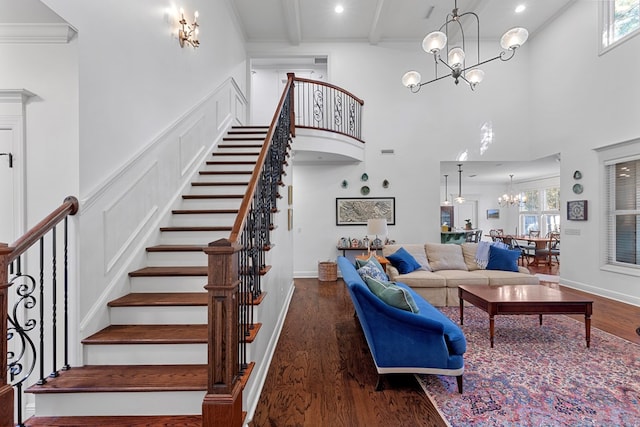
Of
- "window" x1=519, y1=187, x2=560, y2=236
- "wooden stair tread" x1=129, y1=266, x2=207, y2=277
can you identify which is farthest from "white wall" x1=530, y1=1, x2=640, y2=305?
"wooden stair tread" x1=129, y1=266, x2=207, y2=277

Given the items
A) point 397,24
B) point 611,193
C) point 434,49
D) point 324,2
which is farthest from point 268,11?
point 611,193

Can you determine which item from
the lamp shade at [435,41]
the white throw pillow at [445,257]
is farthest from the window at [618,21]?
the white throw pillow at [445,257]

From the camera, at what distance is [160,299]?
240cm

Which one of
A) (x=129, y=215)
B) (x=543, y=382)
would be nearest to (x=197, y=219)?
(x=129, y=215)

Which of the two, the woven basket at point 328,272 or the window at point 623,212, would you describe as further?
the woven basket at point 328,272

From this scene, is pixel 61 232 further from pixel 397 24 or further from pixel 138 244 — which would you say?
pixel 397 24

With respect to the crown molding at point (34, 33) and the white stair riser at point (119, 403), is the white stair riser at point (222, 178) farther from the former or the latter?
the white stair riser at point (119, 403)

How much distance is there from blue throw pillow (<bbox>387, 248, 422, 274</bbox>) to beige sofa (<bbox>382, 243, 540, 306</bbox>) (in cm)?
6

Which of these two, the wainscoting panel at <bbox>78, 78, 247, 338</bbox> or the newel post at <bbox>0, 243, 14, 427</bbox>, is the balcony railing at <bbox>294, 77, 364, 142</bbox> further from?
the newel post at <bbox>0, 243, 14, 427</bbox>

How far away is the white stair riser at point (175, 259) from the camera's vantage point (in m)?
2.85

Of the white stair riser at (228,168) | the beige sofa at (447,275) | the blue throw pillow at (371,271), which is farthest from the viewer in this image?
the beige sofa at (447,275)

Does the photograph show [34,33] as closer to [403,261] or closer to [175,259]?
[175,259]

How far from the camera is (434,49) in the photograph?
366 centimetres

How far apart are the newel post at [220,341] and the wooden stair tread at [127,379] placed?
27cm
